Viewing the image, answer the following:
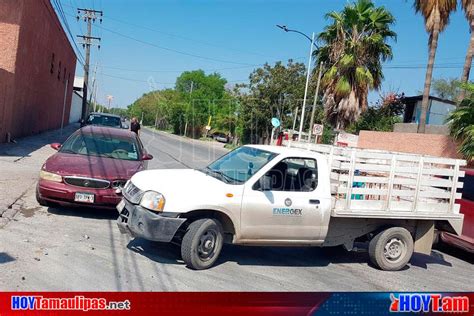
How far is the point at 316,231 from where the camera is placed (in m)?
6.25

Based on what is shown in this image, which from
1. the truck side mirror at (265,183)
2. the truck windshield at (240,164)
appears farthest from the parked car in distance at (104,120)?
the truck side mirror at (265,183)

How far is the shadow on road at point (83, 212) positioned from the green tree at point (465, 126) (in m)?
11.0

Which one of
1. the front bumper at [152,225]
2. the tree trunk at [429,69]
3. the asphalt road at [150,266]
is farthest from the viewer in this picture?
the tree trunk at [429,69]

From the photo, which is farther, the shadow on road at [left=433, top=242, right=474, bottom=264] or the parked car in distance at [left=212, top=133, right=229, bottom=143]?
the parked car in distance at [left=212, top=133, right=229, bottom=143]

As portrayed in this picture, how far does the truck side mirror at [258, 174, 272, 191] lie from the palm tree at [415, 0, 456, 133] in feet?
64.3

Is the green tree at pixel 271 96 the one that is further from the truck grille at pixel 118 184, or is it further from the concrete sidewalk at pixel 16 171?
the truck grille at pixel 118 184

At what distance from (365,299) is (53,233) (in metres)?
4.90

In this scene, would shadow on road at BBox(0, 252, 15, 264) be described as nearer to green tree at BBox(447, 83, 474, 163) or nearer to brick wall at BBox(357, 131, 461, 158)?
green tree at BBox(447, 83, 474, 163)

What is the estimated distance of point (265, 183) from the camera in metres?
6.04

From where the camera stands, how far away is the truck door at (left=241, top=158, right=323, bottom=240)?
232 inches

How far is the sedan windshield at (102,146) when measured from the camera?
861 centimetres

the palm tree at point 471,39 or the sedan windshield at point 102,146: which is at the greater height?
the palm tree at point 471,39

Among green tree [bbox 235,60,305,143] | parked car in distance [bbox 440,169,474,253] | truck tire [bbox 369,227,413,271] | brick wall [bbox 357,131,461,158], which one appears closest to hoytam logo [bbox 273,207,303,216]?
truck tire [bbox 369,227,413,271]

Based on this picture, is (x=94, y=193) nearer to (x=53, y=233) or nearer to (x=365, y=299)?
(x=53, y=233)
